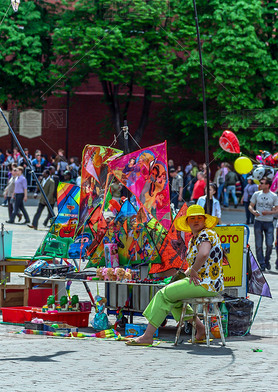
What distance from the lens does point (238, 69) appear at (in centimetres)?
3962

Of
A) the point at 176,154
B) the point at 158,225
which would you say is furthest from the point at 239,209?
the point at 158,225

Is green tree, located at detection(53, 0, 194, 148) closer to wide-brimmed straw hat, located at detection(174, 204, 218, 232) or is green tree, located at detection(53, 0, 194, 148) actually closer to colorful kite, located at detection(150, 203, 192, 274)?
colorful kite, located at detection(150, 203, 192, 274)

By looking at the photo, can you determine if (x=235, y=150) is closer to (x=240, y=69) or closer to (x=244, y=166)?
(x=244, y=166)

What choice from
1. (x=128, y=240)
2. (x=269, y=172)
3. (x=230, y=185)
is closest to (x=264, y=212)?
(x=269, y=172)

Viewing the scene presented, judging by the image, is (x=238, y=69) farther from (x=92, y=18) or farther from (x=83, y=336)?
(x=83, y=336)

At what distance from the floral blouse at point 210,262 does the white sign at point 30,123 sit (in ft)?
117

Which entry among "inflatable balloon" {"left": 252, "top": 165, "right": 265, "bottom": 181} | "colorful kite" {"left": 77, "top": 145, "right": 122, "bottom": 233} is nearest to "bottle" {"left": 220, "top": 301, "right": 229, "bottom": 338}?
"colorful kite" {"left": 77, "top": 145, "right": 122, "bottom": 233}

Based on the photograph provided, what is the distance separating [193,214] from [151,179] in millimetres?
1153

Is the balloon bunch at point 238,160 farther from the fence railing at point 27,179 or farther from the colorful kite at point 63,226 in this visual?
the fence railing at point 27,179

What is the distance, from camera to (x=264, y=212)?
17.3 meters

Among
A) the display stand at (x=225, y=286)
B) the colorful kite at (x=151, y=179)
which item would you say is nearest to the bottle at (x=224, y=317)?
the display stand at (x=225, y=286)

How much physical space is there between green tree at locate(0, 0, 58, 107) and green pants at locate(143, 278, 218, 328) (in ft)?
108

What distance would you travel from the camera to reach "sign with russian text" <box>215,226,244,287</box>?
35.4 feet

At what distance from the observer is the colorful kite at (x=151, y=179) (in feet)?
35.3
